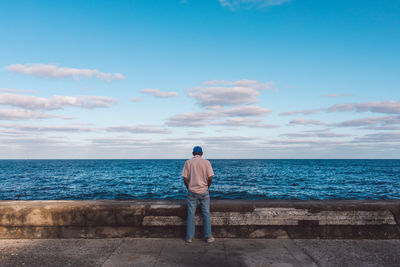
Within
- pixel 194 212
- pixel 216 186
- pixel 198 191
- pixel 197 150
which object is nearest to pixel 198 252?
pixel 194 212

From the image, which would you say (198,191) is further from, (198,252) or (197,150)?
(198,252)

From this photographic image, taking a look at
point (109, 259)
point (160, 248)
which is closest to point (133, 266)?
point (109, 259)

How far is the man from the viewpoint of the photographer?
470 cm

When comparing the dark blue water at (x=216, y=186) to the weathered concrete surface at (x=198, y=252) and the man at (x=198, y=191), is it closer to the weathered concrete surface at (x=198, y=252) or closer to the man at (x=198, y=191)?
the man at (x=198, y=191)

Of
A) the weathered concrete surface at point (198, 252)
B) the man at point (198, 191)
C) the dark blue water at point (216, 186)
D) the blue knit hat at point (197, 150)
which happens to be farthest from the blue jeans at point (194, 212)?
the dark blue water at point (216, 186)

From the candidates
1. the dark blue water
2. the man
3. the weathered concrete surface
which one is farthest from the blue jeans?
the dark blue water

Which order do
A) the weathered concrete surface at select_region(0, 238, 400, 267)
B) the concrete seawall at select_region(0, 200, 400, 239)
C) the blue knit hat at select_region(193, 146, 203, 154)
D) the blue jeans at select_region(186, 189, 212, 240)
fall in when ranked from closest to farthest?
the weathered concrete surface at select_region(0, 238, 400, 267) → the blue jeans at select_region(186, 189, 212, 240) → the concrete seawall at select_region(0, 200, 400, 239) → the blue knit hat at select_region(193, 146, 203, 154)

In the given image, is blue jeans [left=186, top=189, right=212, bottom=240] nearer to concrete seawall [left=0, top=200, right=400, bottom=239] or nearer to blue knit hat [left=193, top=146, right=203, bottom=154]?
concrete seawall [left=0, top=200, right=400, bottom=239]

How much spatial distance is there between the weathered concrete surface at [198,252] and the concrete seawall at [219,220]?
0.59 feet

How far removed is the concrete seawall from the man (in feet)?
0.70

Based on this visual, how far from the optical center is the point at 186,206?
5059 millimetres

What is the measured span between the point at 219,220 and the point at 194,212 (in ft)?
1.55

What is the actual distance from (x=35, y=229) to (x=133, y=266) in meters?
2.42

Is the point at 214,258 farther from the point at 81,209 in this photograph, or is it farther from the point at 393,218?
the point at 393,218
